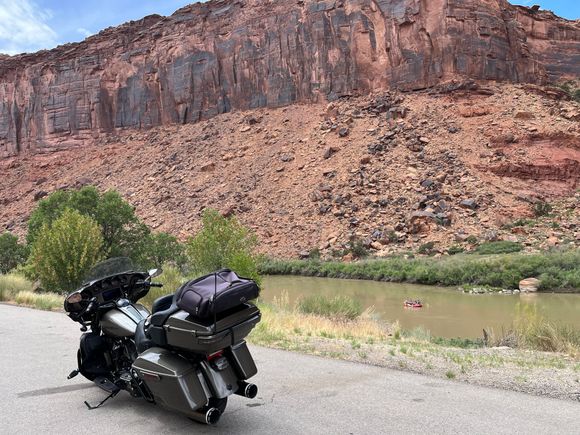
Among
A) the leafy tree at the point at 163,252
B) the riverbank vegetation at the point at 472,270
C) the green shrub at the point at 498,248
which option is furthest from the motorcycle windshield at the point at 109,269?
the green shrub at the point at 498,248

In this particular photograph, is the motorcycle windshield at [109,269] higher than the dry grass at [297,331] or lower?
higher

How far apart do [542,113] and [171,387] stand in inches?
1923

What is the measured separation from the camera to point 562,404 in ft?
16.0

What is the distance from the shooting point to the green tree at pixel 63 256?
17.9 m

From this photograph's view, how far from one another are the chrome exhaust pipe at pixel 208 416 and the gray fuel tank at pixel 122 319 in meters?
1.16

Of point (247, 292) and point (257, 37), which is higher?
point (257, 37)

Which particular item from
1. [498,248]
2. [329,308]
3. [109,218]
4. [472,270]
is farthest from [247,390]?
[498,248]

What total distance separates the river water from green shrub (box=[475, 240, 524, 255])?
605 centimetres

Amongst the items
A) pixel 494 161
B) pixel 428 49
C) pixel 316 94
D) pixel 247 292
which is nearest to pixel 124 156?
pixel 316 94

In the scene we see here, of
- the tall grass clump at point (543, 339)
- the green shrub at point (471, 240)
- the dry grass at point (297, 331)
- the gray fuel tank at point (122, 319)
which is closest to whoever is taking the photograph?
the gray fuel tank at point (122, 319)

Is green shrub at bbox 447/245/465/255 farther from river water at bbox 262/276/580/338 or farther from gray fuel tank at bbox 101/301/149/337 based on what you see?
gray fuel tank at bbox 101/301/149/337

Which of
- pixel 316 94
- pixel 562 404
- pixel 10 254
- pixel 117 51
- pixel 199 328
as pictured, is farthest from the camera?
pixel 117 51

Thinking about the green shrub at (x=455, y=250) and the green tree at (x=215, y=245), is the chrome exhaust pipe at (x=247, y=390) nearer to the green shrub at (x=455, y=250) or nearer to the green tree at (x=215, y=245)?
the green tree at (x=215, y=245)

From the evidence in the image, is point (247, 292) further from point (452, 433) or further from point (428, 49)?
point (428, 49)
